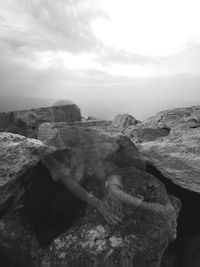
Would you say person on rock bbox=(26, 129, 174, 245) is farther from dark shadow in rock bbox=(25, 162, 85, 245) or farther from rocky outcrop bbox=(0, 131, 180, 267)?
rocky outcrop bbox=(0, 131, 180, 267)

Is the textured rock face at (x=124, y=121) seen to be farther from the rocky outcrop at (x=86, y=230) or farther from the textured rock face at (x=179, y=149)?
the rocky outcrop at (x=86, y=230)

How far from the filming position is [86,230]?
736cm

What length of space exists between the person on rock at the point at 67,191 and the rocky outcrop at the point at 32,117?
5852mm

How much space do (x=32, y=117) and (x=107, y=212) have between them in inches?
354

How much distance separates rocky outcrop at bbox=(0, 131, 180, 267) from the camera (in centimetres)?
689

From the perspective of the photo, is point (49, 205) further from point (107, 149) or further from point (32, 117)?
point (32, 117)

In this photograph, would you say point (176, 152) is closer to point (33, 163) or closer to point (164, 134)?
point (164, 134)

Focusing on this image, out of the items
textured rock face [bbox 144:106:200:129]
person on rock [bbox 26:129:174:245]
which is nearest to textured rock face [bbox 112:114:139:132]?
textured rock face [bbox 144:106:200:129]

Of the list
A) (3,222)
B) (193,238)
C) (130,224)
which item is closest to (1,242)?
(3,222)

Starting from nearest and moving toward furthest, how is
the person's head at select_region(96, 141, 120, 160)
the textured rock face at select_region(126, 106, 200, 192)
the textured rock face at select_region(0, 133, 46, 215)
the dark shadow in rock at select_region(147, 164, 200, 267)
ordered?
the textured rock face at select_region(0, 133, 46, 215) < the dark shadow in rock at select_region(147, 164, 200, 267) < the person's head at select_region(96, 141, 120, 160) < the textured rock face at select_region(126, 106, 200, 192)

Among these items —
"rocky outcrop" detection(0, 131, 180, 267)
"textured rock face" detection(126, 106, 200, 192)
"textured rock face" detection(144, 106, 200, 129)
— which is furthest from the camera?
"textured rock face" detection(144, 106, 200, 129)

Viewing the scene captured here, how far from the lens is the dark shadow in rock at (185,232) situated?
28.1 ft

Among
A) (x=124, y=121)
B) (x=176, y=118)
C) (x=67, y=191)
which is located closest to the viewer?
(x=67, y=191)

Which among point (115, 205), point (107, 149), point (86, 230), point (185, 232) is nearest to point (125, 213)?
point (115, 205)
